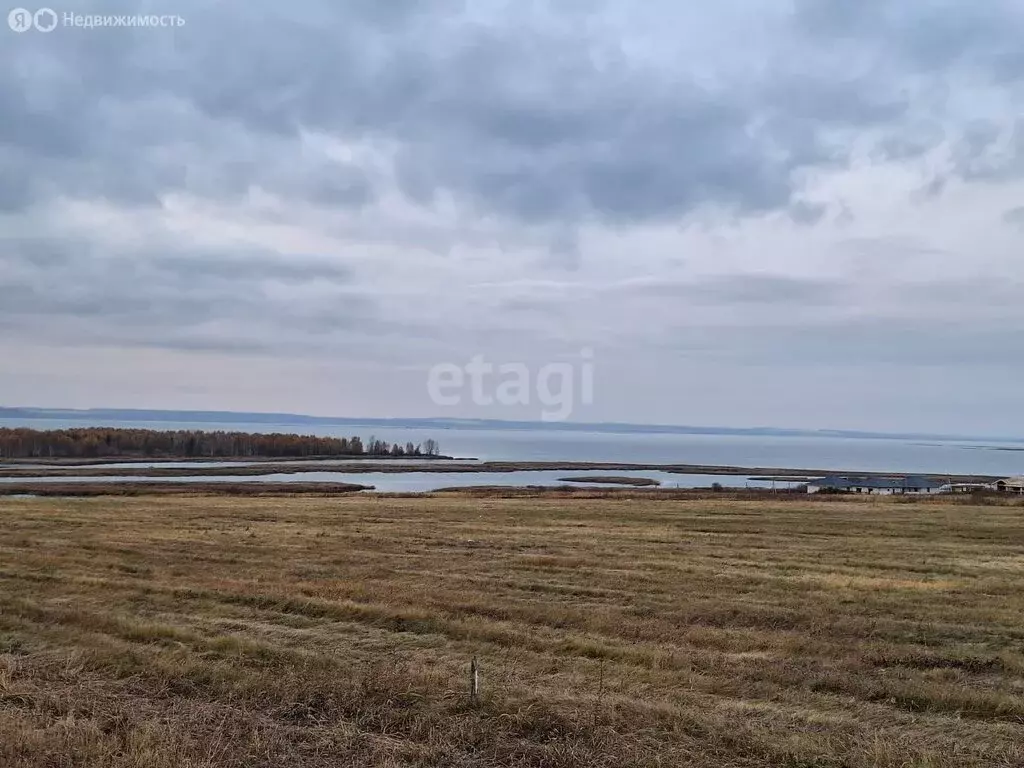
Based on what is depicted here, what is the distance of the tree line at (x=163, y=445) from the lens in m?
124

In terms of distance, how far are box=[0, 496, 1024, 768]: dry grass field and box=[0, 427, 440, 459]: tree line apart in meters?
120

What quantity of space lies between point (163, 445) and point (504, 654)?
5651 inches

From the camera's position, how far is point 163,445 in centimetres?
13862

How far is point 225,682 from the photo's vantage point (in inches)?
313

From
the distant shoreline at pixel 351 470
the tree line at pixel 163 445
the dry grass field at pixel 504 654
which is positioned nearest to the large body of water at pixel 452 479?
the distant shoreline at pixel 351 470

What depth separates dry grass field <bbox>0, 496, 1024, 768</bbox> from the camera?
638cm

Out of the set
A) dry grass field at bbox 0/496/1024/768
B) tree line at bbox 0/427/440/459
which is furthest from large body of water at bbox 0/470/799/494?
dry grass field at bbox 0/496/1024/768

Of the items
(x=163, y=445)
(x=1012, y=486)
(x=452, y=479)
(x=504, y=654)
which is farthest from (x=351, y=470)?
(x=504, y=654)

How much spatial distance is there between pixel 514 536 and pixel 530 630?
12767 mm

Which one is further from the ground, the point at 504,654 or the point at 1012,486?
the point at 504,654

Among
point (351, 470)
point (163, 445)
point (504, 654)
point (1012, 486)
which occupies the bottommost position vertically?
point (351, 470)

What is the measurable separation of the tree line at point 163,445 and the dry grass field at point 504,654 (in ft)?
395

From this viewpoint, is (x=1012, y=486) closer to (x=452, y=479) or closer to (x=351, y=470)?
(x=452, y=479)

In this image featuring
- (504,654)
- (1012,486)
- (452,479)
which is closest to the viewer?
(504,654)
